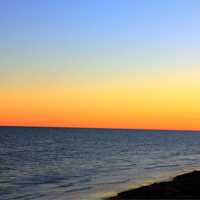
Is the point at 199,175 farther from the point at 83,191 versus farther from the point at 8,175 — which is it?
the point at 8,175

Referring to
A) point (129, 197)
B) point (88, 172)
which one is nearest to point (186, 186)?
point (129, 197)

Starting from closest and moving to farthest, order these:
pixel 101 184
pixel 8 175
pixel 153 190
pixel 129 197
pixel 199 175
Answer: pixel 129 197, pixel 153 190, pixel 101 184, pixel 199 175, pixel 8 175

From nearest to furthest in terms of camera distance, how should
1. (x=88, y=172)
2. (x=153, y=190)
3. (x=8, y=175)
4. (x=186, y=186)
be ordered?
(x=153, y=190), (x=186, y=186), (x=8, y=175), (x=88, y=172)

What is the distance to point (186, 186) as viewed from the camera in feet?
102

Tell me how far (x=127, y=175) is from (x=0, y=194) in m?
15.5

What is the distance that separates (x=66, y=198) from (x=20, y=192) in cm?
481

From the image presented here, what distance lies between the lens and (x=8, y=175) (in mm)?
41188

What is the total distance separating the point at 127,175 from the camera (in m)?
41.8

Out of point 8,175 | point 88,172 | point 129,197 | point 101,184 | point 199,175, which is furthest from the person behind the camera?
point 88,172

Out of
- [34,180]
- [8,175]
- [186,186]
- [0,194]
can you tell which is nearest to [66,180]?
[34,180]

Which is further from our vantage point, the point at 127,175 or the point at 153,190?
the point at 127,175

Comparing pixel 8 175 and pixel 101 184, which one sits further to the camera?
pixel 8 175

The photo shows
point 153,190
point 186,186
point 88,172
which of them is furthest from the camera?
point 88,172

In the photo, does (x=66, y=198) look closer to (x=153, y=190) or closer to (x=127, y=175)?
(x=153, y=190)
